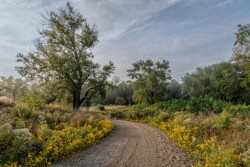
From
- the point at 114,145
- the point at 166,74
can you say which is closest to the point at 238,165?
the point at 114,145

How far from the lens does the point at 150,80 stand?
33.8 meters

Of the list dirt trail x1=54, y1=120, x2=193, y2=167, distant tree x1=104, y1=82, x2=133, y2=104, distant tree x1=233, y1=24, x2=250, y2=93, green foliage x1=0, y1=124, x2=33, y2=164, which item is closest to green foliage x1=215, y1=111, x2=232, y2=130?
dirt trail x1=54, y1=120, x2=193, y2=167

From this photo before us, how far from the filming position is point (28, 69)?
18.9 m

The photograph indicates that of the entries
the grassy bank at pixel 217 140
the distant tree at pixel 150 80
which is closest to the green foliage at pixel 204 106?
the grassy bank at pixel 217 140

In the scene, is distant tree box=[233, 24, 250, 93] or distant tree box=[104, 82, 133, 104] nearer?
distant tree box=[233, 24, 250, 93]

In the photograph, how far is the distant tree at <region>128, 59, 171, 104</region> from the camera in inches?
1347

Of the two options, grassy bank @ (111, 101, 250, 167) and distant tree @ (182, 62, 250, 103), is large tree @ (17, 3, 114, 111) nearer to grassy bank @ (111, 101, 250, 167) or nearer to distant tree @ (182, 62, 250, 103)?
grassy bank @ (111, 101, 250, 167)

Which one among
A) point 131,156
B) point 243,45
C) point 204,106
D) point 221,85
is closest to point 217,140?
point 131,156

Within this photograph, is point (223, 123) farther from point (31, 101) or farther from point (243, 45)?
point (243, 45)

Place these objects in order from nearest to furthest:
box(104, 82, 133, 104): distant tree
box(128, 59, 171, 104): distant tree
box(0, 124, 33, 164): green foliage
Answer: box(0, 124, 33, 164): green foliage < box(128, 59, 171, 104): distant tree < box(104, 82, 133, 104): distant tree

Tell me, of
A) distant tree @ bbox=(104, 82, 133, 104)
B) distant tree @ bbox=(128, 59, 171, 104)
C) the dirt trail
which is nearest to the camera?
the dirt trail

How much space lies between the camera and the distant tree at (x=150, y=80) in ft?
112

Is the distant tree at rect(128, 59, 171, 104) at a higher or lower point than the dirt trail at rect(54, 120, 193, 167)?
higher

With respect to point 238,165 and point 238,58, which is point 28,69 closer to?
point 238,165
